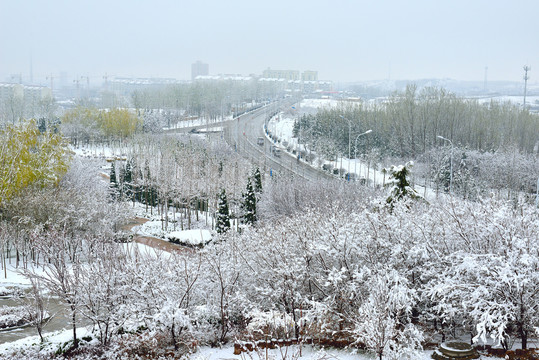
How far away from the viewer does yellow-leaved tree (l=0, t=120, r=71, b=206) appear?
88.4 ft

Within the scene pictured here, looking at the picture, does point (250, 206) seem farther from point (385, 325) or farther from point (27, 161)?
point (385, 325)

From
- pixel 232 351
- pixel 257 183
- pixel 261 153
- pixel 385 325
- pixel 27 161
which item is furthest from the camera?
pixel 261 153

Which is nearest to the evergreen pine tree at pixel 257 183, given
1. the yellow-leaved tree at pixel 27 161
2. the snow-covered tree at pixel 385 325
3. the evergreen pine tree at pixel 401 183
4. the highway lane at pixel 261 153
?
the highway lane at pixel 261 153

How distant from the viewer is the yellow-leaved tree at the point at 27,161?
2696 centimetres

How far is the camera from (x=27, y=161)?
29141 mm

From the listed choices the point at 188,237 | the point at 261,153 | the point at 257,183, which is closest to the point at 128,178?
the point at 257,183

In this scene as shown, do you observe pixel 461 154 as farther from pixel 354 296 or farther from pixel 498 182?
pixel 354 296

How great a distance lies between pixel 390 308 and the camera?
1131 cm

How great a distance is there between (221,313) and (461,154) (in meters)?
32.6

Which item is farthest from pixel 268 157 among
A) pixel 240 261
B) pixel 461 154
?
pixel 240 261

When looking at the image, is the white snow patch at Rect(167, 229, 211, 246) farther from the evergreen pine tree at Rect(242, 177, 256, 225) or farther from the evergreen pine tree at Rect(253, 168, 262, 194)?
the evergreen pine tree at Rect(253, 168, 262, 194)

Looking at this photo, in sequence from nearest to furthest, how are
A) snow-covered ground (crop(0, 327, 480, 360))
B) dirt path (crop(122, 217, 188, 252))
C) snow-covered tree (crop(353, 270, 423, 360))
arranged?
snow-covered tree (crop(353, 270, 423, 360))
snow-covered ground (crop(0, 327, 480, 360))
dirt path (crop(122, 217, 188, 252))

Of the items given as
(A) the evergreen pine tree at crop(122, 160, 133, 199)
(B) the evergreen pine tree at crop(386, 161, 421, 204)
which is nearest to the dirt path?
(A) the evergreen pine tree at crop(122, 160, 133, 199)

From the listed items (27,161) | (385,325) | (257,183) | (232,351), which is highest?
(27,161)
